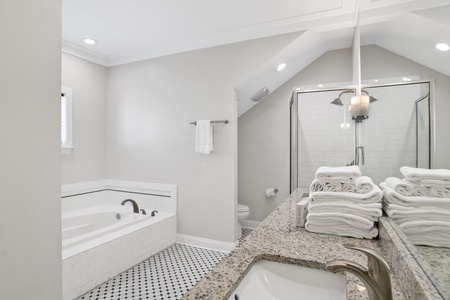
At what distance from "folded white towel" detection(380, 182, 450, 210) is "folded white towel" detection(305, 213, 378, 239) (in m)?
0.17

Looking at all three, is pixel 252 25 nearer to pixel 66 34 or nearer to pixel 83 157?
pixel 66 34

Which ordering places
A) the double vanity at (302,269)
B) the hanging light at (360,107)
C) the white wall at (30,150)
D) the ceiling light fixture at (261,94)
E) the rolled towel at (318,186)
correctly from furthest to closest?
the ceiling light fixture at (261,94) → the hanging light at (360,107) → the rolled towel at (318,186) → the white wall at (30,150) → the double vanity at (302,269)

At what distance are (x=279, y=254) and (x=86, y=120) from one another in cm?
338

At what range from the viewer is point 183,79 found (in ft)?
10.2

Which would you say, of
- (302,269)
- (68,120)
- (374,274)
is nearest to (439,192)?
(374,274)

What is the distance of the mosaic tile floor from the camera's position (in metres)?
2.02

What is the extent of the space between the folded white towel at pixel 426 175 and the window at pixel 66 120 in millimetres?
3520

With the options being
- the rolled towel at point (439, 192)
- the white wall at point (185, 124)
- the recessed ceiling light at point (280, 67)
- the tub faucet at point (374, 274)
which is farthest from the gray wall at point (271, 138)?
the tub faucet at point (374, 274)

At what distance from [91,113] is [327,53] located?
337cm

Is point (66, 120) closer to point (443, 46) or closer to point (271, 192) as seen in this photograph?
point (271, 192)

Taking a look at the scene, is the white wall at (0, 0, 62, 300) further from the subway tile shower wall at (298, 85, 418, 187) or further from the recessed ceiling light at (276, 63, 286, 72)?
the recessed ceiling light at (276, 63, 286, 72)

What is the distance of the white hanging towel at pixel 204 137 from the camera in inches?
112

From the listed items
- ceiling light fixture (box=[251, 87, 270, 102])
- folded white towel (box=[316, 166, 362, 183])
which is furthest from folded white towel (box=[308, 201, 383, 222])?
ceiling light fixture (box=[251, 87, 270, 102])

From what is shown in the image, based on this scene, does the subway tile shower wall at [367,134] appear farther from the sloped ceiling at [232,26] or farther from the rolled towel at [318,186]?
the sloped ceiling at [232,26]
